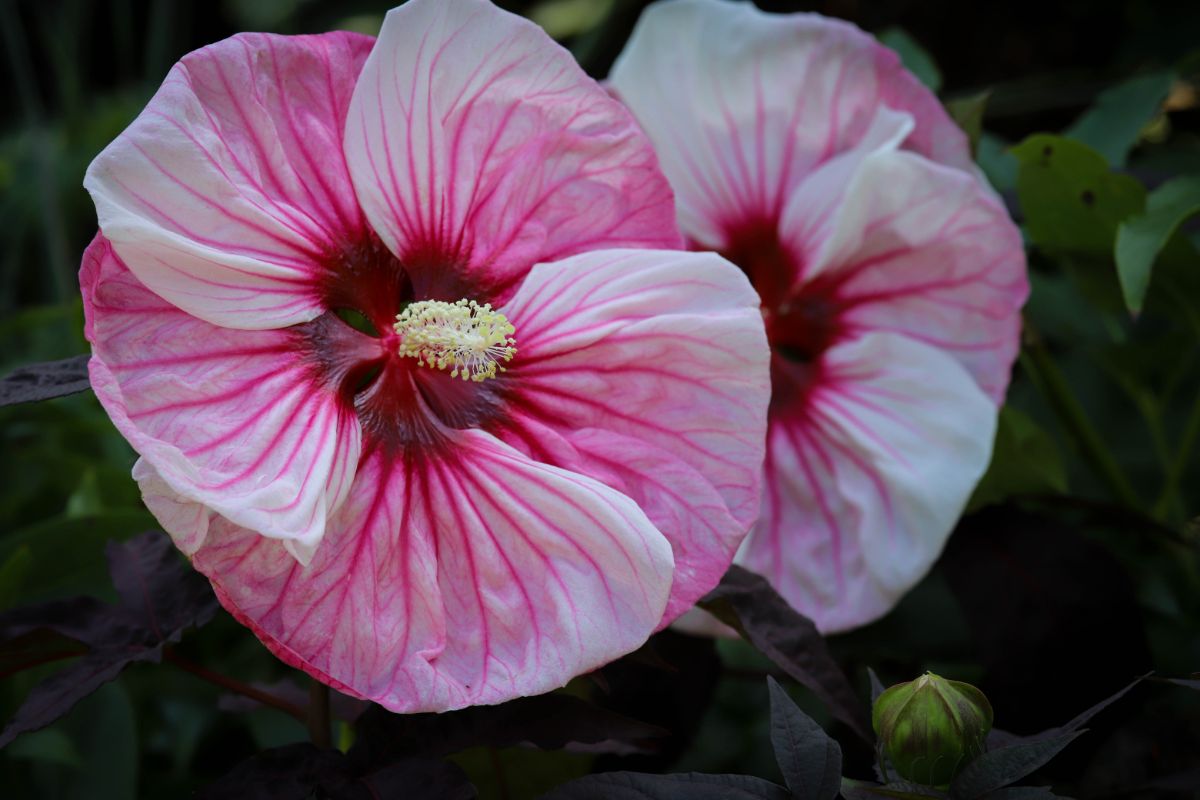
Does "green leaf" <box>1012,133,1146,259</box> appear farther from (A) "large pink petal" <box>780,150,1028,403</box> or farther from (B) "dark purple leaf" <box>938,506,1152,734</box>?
(B) "dark purple leaf" <box>938,506,1152,734</box>

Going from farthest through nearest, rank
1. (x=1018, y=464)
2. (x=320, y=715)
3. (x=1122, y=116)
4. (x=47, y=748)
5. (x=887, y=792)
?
(x=1122, y=116)
(x=1018, y=464)
(x=47, y=748)
(x=320, y=715)
(x=887, y=792)

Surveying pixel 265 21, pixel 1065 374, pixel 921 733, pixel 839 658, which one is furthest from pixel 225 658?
pixel 265 21

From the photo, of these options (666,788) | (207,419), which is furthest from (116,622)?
(666,788)

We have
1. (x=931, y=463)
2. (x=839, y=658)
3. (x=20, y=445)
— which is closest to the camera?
(x=931, y=463)

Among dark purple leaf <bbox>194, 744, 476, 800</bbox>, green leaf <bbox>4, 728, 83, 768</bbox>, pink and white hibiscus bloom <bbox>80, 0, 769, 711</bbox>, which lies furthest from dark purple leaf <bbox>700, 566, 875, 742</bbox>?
green leaf <bbox>4, 728, 83, 768</bbox>

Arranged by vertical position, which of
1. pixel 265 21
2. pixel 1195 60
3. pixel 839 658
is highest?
pixel 1195 60

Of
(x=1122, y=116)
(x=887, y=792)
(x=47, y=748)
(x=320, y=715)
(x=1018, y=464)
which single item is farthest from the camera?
(x=1122, y=116)

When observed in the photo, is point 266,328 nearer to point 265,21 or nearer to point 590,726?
point 590,726

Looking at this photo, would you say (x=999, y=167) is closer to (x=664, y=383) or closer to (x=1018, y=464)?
(x=1018, y=464)
